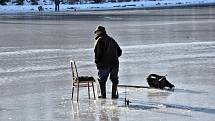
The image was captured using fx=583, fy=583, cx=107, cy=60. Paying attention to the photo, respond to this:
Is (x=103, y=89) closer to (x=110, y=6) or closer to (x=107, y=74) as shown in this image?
(x=107, y=74)

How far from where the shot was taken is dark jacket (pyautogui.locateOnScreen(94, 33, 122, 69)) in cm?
1179

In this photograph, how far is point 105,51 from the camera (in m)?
11.9

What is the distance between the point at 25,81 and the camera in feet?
48.6

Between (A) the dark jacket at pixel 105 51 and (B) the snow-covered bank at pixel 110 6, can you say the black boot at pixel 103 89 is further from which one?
(B) the snow-covered bank at pixel 110 6

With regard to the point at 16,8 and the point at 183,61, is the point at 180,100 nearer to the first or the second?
the point at 183,61

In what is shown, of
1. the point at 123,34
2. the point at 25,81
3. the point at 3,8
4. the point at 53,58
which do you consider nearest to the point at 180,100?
the point at 25,81

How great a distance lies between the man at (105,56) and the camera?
11.8 metres

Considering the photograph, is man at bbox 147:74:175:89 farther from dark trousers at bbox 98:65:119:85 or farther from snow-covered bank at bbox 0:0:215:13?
snow-covered bank at bbox 0:0:215:13

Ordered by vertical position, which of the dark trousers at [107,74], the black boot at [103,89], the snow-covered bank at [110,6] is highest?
the dark trousers at [107,74]

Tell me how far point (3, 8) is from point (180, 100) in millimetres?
77525

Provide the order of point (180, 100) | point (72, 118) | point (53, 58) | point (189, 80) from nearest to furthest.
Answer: point (72, 118), point (180, 100), point (189, 80), point (53, 58)

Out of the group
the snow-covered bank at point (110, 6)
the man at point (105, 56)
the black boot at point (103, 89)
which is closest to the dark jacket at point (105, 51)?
the man at point (105, 56)

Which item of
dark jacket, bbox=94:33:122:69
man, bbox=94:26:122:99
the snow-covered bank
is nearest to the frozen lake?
man, bbox=94:26:122:99

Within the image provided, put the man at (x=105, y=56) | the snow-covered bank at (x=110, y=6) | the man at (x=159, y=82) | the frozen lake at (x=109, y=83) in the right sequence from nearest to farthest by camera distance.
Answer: the frozen lake at (x=109, y=83), the man at (x=105, y=56), the man at (x=159, y=82), the snow-covered bank at (x=110, y=6)
